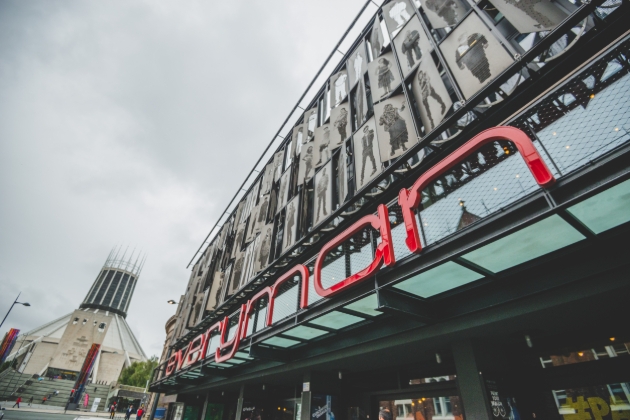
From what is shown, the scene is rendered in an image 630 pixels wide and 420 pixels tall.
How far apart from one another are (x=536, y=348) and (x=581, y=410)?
53.2 inches

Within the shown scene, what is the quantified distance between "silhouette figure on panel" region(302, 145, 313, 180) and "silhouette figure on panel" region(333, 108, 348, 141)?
2.35m

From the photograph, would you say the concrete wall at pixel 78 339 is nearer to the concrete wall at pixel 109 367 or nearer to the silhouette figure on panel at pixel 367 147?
the concrete wall at pixel 109 367

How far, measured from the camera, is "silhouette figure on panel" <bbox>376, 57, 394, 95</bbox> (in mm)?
11445

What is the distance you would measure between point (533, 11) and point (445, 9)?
3664mm

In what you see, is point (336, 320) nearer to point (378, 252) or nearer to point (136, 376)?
point (378, 252)

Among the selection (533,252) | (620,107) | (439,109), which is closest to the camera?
(620,107)

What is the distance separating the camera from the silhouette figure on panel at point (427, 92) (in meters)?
8.51

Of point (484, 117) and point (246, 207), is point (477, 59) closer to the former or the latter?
point (484, 117)

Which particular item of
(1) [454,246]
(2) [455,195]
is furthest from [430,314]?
(2) [455,195]

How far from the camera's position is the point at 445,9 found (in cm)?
983

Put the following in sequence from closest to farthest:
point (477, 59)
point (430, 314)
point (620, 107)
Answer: point (620, 107), point (430, 314), point (477, 59)

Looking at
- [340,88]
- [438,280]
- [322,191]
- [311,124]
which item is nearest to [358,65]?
[340,88]

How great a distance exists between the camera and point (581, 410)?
6117 millimetres

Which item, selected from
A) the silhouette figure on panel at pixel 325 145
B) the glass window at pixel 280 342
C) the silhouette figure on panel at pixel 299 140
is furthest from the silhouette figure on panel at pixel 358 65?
the glass window at pixel 280 342
